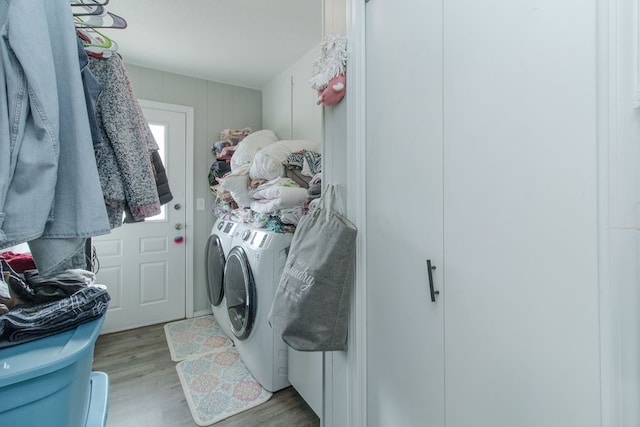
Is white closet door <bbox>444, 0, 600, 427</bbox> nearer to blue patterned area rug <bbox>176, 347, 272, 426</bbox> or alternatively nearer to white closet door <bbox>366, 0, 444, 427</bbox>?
white closet door <bbox>366, 0, 444, 427</bbox>

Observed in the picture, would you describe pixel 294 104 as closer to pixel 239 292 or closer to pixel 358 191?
pixel 239 292

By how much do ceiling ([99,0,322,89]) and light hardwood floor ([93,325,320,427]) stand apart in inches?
97.6

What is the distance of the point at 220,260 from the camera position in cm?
256

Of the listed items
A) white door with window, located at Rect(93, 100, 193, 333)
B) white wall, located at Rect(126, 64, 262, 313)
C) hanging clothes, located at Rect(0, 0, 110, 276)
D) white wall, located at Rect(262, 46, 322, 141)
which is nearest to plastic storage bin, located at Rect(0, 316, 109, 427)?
hanging clothes, located at Rect(0, 0, 110, 276)

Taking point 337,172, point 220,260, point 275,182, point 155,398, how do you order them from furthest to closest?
point 220,260
point 275,182
point 155,398
point 337,172

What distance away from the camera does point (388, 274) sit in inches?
41.8

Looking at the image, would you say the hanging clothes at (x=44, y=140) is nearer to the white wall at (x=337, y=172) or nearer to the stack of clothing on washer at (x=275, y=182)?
the white wall at (x=337, y=172)

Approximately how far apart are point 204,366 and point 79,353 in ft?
5.97

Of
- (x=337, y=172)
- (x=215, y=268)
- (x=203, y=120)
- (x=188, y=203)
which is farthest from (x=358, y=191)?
(x=203, y=120)

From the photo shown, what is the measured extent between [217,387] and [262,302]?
0.70 meters

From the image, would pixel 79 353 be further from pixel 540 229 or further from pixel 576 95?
pixel 576 95

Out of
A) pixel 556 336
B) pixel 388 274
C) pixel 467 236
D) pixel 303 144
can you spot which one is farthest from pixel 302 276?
pixel 303 144

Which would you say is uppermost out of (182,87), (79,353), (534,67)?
(182,87)

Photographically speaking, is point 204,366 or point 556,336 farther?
point 204,366
